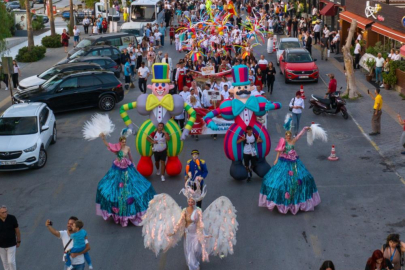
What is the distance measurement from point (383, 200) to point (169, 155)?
17.5 ft

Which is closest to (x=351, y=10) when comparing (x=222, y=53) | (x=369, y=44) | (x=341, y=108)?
(x=369, y=44)

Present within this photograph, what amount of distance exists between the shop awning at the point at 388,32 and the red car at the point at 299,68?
3330 millimetres

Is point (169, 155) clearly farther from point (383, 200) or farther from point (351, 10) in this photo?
point (351, 10)

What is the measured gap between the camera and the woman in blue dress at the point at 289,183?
13758 mm

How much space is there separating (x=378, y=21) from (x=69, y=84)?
49.0ft

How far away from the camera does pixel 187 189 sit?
1121cm

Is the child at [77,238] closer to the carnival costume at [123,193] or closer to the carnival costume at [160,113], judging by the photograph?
the carnival costume at [123,193]

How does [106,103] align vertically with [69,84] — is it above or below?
below

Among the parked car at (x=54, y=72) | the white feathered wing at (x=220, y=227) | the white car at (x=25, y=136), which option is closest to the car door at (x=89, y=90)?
the parked car at (x=54, y=72)

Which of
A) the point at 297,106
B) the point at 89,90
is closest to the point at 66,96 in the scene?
the point at 89,90

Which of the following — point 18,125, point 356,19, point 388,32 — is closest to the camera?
point 18,125

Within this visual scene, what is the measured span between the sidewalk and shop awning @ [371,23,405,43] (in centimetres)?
214

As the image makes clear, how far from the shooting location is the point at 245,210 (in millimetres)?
14422

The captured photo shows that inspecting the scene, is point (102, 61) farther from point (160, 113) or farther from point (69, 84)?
point (160, 113)
